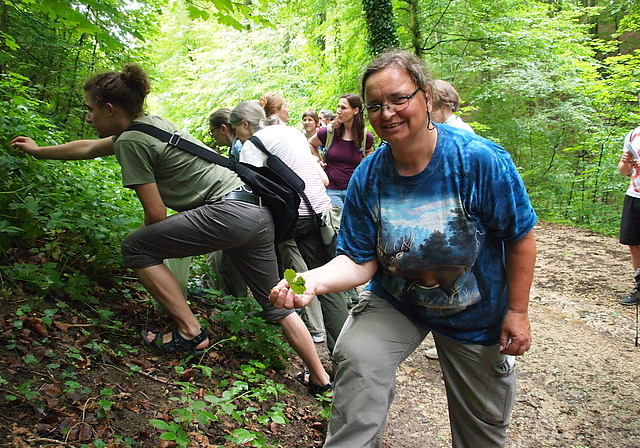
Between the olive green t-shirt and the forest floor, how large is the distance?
1.09m

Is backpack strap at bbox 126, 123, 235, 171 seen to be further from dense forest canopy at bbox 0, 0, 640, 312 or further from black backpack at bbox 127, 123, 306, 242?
dense forest canopy at bbox 0, 0, 640, 312

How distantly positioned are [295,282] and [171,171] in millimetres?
1803

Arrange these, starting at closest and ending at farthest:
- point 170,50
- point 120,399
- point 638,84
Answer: point 120,399 < point 638,84 < point 170,50

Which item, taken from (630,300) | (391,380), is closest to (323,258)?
(391,380)

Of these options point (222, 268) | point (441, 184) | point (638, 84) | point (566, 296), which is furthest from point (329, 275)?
point (638, 84)

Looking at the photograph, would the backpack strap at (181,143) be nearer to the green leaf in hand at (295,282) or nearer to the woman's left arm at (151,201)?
the woman's left arm at (151,201)

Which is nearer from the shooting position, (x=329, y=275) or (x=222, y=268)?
(x=329, y=275)

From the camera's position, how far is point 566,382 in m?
4.07

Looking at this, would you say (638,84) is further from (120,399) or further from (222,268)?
(120,399)

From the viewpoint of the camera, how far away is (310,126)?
755cm

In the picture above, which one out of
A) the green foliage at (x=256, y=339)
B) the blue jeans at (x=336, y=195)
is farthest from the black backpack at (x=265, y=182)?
the blue jeans at (x=336, y=195)

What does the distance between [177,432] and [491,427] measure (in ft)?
4.84

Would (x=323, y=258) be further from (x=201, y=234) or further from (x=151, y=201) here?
(x=151, y=201)

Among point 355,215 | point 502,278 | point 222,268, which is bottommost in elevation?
point 222,268
